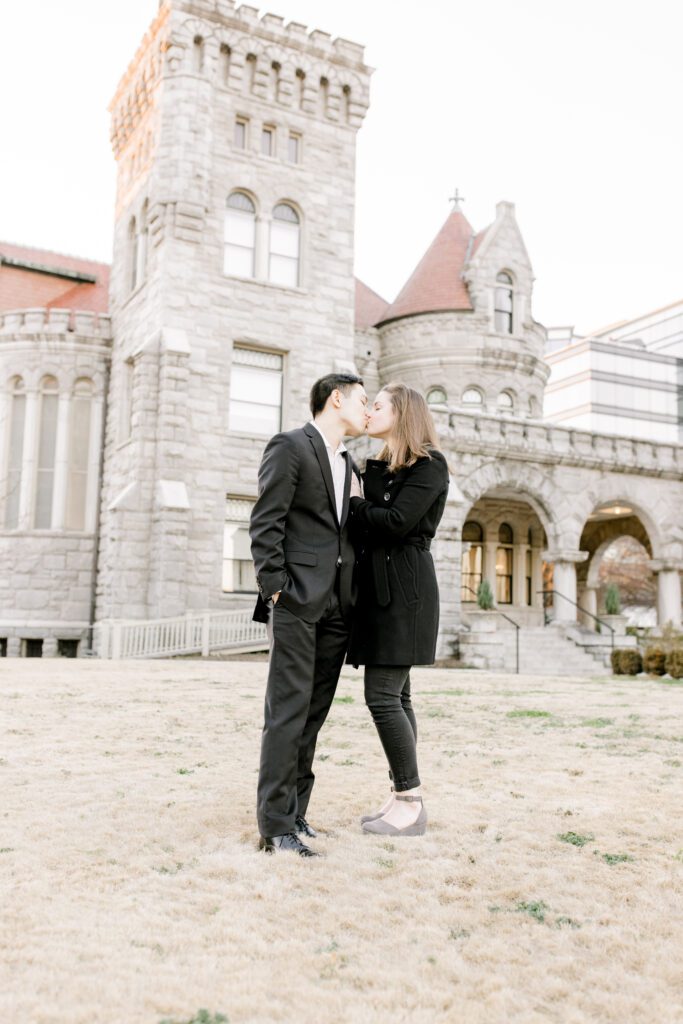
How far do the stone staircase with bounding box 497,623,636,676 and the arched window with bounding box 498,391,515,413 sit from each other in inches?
313

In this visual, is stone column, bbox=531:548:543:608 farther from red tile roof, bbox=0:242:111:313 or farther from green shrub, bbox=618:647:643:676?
red tile roof, bbox=0:242:111:313

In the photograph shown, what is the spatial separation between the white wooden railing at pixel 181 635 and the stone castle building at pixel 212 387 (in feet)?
1.93

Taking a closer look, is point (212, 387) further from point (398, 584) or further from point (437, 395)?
point (398, 584)

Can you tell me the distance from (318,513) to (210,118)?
2124 centimetres

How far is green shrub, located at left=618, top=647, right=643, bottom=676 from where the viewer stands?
19328 millimetres

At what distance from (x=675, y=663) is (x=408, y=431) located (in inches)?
572

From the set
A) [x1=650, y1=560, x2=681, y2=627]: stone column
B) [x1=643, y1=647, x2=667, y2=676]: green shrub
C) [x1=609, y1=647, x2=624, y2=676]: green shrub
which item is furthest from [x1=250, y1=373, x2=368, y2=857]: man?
[x1=650, y1=560, x2=681, y2=627]: stone column

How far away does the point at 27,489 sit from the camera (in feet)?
79.0

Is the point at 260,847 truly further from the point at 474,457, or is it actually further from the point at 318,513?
the point at 474,457

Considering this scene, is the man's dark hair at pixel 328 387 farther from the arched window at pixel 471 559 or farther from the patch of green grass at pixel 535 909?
the arched window at pixel 471 559

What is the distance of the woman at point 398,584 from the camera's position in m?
4.39

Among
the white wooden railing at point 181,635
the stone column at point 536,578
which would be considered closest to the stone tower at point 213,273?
the white wooden railing at point 181,635

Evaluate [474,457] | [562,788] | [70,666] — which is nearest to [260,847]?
[562,788]

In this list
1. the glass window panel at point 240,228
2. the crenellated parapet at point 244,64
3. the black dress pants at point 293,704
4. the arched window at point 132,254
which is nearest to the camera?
the black dress pants at point 293,704
